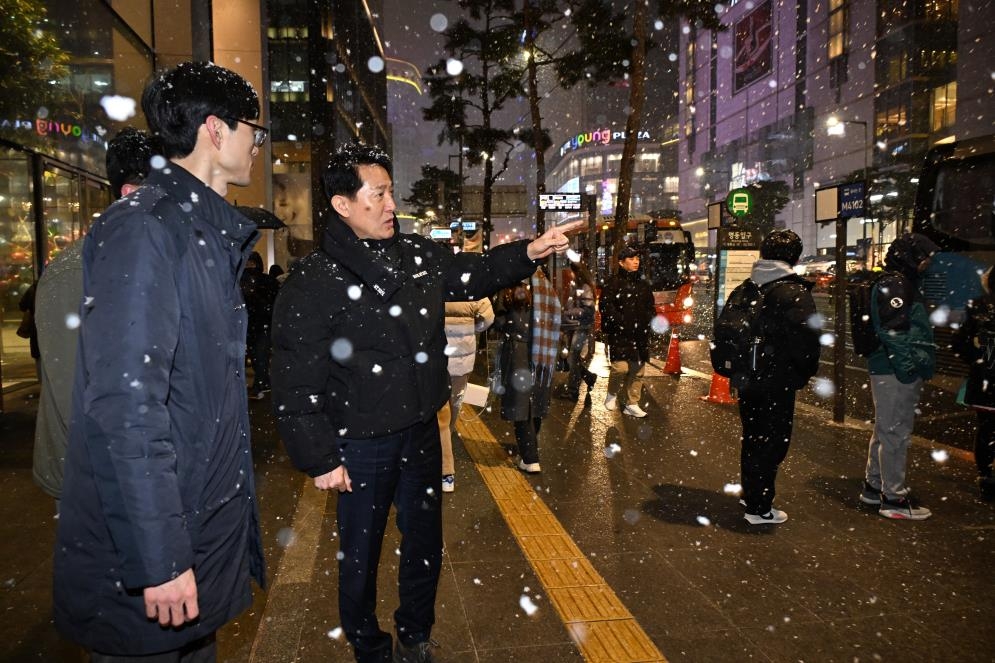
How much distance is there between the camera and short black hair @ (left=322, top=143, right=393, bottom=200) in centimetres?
271

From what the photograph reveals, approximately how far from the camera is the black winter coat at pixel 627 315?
823 cm

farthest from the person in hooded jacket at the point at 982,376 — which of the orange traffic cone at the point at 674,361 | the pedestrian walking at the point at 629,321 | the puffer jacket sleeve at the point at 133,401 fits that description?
the orange traffic cone at the point at 674,361

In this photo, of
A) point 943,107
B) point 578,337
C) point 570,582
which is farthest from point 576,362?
point 943,107

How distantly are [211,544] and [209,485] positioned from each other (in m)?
0.16

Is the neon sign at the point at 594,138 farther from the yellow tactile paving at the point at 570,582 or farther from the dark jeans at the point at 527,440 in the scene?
the yellow tactile paving at the point at 570,582

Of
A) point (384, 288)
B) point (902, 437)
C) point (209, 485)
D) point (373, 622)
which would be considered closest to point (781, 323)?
point (902, 437)

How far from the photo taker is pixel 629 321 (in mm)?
8250

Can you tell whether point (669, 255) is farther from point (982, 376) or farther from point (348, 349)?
point (348, 349)

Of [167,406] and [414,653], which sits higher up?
[167,406]

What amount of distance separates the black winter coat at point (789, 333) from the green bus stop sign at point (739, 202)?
7.40 meters

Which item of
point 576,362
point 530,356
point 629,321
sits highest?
Result: point 629,321

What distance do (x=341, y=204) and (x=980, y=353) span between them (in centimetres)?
487

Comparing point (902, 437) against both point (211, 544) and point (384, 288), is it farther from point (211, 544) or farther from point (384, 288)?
point (211, 544)

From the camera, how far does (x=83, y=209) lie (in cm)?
1073
